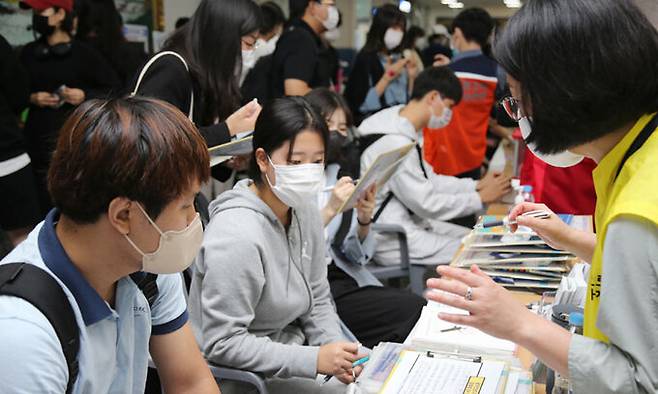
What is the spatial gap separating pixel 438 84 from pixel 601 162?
2377mm

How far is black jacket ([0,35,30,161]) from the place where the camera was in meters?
2.72

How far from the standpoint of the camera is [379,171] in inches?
96.8

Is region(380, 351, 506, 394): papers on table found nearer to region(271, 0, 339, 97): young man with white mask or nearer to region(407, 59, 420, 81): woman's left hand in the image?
region(271, 0, 339, 97): young man with white mask

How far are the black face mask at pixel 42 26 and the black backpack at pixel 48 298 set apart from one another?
2.42 metres

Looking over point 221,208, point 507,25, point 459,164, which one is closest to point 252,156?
point 221,208

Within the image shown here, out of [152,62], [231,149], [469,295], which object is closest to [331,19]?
[152,62]

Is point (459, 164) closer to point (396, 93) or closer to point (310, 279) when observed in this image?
point (396, 93)

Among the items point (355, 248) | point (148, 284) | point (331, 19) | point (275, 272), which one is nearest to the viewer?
point (148, 284)

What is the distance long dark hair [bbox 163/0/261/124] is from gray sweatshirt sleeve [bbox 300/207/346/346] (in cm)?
58

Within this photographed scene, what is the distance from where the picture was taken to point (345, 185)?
2.38 meters

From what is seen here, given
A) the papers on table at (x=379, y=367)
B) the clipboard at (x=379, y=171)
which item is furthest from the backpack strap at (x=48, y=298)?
the clipboard at (x=379, y=171)

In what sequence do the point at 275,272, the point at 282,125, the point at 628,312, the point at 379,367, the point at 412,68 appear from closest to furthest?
1. the point at 628,312
2. the point at 379,367
3. the point at 275,272
4. the point at 282,125
5. the point at 412,68

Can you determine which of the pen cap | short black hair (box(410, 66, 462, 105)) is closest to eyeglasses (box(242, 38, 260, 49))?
short black hair (box(410, 66, 462, 105))

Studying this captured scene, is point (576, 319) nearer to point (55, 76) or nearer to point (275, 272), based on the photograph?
point (275, 272)
